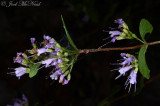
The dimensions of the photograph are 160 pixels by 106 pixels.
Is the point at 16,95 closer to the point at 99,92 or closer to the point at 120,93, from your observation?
the point at 99,92

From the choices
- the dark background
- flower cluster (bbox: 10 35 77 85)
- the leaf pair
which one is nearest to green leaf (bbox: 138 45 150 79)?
the leaf pair

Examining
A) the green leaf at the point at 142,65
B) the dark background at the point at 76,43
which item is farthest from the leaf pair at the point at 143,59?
the dark background at the point at 76,43

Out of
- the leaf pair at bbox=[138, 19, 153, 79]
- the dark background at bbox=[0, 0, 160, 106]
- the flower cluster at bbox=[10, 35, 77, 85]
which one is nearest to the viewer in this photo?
the leaf pair at bbox=[138, 19, 153, 79]

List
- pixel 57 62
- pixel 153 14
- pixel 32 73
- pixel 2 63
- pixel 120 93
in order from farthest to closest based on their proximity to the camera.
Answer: pixel 2 63
pixel 153 14
pixel 120 93
pixel 57 62
pixel 32 73

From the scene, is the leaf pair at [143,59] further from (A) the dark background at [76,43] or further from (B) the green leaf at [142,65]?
(A) the dark background at [76,43]

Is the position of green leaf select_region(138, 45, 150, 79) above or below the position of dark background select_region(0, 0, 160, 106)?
below

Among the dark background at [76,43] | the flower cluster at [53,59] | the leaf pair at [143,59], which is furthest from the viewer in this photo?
the dark background at [76,43]

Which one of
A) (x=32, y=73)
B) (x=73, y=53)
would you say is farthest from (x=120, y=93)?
(x=32, y=73)

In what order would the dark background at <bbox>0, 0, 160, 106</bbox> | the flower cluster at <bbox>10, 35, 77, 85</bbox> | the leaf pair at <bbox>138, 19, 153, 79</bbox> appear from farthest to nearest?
the dark background at <bbox>0, 0, 160, 106</bbox>, the flower cluster at <bbox>10, 35, 77, 85</bbox>, the leaf pair at <bbox>138, 19, 153, 79</bbox>

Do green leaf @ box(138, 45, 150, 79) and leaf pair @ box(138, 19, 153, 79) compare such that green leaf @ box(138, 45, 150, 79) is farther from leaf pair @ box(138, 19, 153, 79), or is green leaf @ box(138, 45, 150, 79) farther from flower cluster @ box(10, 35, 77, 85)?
flower cluster @ box(10, 35, 77, 85)
